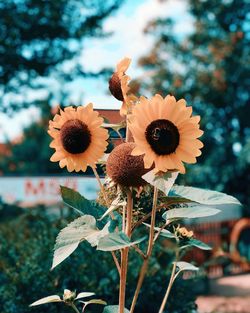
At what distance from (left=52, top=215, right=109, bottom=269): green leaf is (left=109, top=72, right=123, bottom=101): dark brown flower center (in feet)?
1.15

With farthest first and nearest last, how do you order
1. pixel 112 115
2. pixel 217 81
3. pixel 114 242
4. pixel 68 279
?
pixel 217 81, pixel 68 279, pixel 112 115, pixel 114 242

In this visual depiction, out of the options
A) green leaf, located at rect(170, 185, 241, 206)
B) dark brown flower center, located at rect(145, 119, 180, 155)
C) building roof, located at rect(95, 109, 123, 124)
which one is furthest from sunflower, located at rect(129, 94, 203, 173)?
building roof, located at rect(95, 109, 123, 124)

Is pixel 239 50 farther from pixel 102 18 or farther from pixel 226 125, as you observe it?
pixel 102 18

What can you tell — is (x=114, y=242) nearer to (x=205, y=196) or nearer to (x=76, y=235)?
(x=76, y=235)

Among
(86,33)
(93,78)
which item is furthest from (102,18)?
(93,78)

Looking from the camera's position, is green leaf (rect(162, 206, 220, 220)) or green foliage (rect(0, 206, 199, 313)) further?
green foliage (rect(0, 206, 199, 313))

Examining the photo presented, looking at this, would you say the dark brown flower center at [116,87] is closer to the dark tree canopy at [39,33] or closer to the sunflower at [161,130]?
the sunflower at [161,130]

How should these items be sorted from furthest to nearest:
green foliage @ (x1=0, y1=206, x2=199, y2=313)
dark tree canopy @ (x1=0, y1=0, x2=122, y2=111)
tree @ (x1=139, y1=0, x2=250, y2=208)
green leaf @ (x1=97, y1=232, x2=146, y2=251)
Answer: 1. tree @ (x1=139, y1=0, x2=250, y2=208)
2. dark tree canopy @ (x1=0, y1=0, x2=122, y2=111)
3. green foliage @ (x1=0, y1=206, x2=199, y2=313)
4. green leaf @ (x1=97, y1=232, x2=146, y2=251)

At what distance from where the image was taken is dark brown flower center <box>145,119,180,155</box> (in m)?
1.30

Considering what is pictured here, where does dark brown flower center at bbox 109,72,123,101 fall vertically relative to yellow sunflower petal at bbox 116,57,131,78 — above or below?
below

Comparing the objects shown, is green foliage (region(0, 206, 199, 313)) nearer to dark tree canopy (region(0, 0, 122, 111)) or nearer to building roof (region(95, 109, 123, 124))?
building roof (region(95, 109, 123, 124))

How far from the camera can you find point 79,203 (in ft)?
5.11

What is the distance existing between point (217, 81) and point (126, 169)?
1578 centimetres

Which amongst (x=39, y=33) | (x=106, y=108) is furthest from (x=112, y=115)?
(x=39, y=33)
